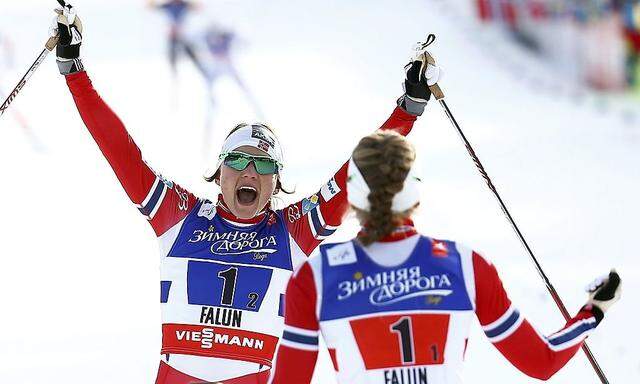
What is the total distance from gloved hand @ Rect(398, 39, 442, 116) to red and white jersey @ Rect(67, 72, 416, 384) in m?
0.05

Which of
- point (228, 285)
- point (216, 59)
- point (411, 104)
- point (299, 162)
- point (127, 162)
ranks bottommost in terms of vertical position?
point (228, 285)

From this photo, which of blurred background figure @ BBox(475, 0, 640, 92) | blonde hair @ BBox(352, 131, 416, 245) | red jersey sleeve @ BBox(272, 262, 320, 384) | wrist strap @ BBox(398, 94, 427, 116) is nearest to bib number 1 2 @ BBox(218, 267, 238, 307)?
wrist strap @ BBox(398, 94, 427, 116)

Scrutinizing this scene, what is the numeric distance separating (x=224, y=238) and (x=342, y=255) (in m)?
1.61

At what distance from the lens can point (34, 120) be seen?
17578 mm

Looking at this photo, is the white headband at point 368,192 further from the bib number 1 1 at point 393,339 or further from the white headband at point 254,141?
the white headband at point 254,141

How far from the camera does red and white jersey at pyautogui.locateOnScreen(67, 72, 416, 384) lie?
4.68 meters

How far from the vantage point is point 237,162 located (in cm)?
473

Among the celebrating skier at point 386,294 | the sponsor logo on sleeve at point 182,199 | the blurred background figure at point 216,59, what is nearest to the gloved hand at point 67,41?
the sponsor logo on sleeve at point 182,199

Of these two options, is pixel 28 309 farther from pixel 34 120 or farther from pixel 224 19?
pixel 224 19

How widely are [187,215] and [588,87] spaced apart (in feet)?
57.6

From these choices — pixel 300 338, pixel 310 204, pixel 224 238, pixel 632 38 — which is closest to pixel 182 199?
pixel 224 238

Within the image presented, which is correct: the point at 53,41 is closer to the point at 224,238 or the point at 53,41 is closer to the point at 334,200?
the point at 224,238

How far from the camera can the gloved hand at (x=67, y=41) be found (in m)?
4.76

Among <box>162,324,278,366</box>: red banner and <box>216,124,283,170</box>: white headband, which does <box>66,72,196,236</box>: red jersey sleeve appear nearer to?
<box>216,124,283,170</box>: white headband
